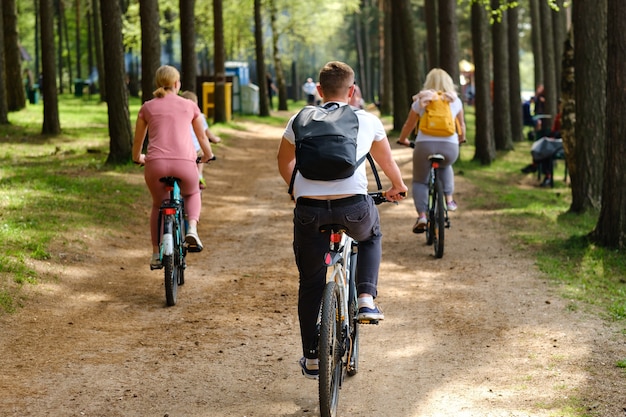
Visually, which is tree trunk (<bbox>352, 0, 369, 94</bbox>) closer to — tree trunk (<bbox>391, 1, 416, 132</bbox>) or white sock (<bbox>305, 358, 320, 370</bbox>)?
tree trunk (<bbox>391, 1, 416, 132</bbox>)

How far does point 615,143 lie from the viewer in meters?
11.0

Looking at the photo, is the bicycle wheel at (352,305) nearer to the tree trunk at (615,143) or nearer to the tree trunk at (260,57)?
the tree trunk at (615,143)

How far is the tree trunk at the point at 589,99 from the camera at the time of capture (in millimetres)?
12914

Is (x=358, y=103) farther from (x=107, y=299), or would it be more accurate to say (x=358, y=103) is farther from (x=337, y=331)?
(x=337, y=331)

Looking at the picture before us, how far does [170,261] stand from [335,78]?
11.3 ft

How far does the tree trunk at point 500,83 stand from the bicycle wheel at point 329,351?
63.6ft

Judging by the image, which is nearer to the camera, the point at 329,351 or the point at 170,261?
the point at 329,351

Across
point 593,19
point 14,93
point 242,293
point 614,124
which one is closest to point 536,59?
point 14,93

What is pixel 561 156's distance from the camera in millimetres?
19906

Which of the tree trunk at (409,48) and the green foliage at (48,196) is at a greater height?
A: the tree trunk at (409,48)

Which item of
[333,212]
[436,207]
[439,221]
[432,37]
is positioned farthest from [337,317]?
[432,37]

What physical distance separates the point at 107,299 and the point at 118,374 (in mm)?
2518

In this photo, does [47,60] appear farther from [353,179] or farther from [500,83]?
[353,179]

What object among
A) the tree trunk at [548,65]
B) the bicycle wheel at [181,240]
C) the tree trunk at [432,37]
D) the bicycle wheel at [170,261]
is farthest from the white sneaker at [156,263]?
→ the tree trunk at [548,65]
